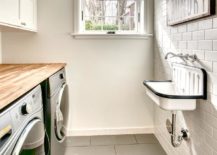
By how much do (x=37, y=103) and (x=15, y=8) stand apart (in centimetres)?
110

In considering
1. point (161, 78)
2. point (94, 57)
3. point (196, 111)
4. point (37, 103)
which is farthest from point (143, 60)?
point (37, 103)

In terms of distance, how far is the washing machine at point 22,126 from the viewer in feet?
2.95

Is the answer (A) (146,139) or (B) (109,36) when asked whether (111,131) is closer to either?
(A) (146,139)

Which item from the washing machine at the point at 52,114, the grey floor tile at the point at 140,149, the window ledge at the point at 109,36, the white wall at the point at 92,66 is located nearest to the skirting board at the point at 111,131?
the white wall at the point at 92,66

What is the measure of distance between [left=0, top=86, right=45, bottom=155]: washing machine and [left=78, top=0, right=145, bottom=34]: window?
1.76m

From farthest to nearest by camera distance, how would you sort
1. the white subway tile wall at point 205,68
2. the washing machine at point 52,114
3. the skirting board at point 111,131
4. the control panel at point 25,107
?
the skirting board at point 111,131 < the washing machine at point 52,114 < the white subway tile wall at point 205,68 < the control panel at point 25,107

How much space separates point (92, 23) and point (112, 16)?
0.27 m

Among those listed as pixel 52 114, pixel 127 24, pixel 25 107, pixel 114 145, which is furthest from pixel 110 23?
pixel 25 107

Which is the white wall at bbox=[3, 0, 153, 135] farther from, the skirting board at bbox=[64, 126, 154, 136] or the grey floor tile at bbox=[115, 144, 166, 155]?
the grey floor tile at bbox=[115, 144, 166, 155]

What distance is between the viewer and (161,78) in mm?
2740

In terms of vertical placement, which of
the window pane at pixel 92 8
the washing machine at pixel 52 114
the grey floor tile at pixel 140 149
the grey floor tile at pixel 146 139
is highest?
the window pane at pixel 92 8

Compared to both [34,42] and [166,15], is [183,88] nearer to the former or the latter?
[166,15]

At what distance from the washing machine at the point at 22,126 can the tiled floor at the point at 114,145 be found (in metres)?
1.32

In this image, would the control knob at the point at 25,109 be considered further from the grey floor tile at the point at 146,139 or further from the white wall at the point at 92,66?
the grey floor tile at the point at 146,139
